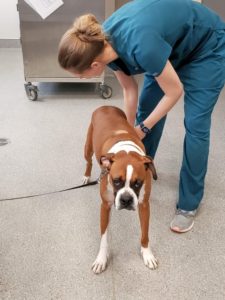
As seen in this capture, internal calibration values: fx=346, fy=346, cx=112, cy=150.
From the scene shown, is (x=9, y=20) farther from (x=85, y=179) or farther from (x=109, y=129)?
(x=109, y=129)

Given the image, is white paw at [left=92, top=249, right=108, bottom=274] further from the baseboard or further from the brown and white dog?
the baseboard

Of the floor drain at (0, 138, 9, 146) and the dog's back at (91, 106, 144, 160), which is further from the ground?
the dog's back at (91, 106, 144, 160)

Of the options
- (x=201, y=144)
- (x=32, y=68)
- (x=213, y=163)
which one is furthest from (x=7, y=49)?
(x=201, y=144)

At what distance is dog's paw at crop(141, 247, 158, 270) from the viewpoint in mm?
1390

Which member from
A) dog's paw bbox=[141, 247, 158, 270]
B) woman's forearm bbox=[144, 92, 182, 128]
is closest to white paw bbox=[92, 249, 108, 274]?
dog's paw bbox=[141, 247, 158, 270]

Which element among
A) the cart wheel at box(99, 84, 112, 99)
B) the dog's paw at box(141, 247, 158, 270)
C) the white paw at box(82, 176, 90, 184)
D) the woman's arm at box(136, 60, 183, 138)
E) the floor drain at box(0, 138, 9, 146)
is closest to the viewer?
the woman's arm at box(136, 60, 183, 138)

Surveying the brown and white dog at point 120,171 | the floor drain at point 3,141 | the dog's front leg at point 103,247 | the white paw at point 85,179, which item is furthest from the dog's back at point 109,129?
the floor drain at point 3,141

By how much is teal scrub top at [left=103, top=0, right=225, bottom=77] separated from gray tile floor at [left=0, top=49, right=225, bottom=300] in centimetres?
73

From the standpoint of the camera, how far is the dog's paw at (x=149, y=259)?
54.7 inches

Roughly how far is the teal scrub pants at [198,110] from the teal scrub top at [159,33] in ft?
0.15

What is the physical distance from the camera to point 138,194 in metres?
1.23

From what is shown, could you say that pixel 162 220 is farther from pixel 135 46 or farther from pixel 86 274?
pixel 135 46

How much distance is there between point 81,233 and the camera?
156 cm

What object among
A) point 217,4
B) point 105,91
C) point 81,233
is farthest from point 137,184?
point 217,4
